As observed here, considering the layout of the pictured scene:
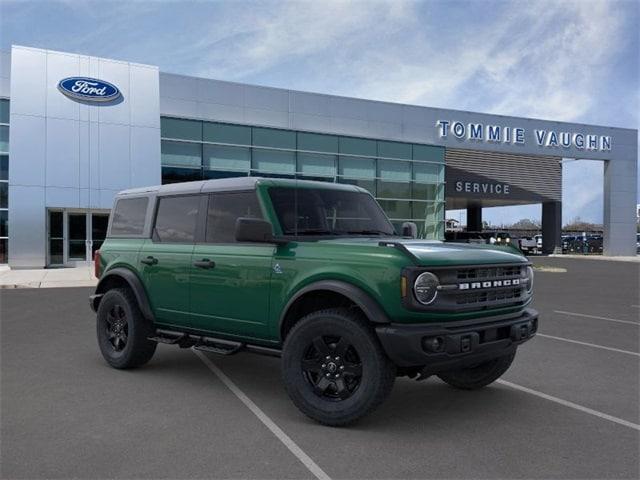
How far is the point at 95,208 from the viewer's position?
74.8 ft

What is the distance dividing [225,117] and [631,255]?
3112 centimetres

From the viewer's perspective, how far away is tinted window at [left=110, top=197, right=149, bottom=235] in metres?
6.66

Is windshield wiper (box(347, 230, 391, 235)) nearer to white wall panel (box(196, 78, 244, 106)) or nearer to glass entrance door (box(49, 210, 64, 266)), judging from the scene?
glass entrance door (box(49, 210, 64, 266))

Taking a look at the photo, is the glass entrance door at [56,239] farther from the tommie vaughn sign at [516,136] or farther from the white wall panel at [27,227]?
the tommie vaughn sign at [516,136]

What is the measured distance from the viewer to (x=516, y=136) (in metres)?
35.2

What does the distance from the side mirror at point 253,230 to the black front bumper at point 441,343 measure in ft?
4.13

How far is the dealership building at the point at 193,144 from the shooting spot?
22156 mm

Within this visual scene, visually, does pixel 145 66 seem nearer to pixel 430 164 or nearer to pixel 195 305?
pixel 430 164

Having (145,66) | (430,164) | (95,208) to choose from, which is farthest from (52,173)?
(430,164)

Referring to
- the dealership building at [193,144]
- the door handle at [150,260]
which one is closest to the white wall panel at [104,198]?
the dealership building at [193,144]

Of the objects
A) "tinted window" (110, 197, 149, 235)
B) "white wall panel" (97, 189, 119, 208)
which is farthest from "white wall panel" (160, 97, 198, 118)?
"tinted window" (110, 197, 149, 235)

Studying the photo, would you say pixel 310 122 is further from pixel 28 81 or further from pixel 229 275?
pixel 229 275

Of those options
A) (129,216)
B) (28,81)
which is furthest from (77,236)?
(129,216)

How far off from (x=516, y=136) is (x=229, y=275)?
33143 millimetres
